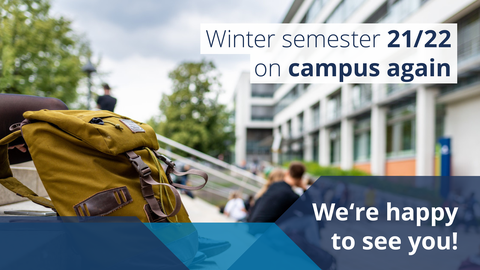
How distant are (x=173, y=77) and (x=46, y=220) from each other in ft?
96.5

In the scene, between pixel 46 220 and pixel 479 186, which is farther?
pixel 479 186

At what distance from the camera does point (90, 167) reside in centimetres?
139

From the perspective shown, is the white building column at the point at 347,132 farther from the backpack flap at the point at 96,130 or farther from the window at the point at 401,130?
the backpack flap at the point at 96,130

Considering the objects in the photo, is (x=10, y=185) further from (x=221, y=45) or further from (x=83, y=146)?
(x=221, y=45)

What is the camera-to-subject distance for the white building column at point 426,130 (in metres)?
15.3

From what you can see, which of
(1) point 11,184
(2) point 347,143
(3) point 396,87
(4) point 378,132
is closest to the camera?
(1) point 11,184

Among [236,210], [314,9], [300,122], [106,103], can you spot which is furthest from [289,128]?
[106,103]

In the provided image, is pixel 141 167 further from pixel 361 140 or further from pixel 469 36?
pixel 361 140

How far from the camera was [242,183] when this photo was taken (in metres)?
→ 9.12

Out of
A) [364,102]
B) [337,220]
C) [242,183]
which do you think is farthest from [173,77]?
[337,220]

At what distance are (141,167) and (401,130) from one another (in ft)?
60.7

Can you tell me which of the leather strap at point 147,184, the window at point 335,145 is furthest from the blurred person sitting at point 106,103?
the window at point 335,145

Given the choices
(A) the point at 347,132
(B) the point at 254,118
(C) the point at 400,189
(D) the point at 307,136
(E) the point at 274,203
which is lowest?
(C) the point at 400,189

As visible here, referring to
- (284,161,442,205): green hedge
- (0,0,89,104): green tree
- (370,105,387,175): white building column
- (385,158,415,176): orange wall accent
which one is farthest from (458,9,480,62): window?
(0,0,89,104): green tree
